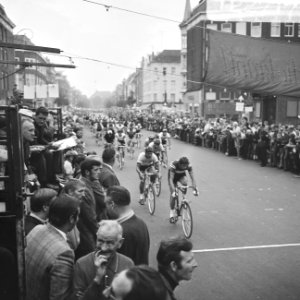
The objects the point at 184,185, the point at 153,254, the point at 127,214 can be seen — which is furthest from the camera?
the point at 184,185

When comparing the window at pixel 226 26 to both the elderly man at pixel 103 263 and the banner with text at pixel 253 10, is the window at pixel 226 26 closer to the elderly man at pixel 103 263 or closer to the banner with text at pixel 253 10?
the banner with text at pixel 253 10

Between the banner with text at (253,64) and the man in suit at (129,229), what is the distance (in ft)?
11.5

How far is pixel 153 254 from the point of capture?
7.15m

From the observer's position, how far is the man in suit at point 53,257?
3.01m

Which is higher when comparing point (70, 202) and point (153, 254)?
point (70, 202)

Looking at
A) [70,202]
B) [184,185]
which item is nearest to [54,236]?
[70,202]

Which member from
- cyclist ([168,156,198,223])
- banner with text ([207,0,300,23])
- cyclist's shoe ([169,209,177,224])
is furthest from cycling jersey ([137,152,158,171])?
banner with text ([207,0,300,23])

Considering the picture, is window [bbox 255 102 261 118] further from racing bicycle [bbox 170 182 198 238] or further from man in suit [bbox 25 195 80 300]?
man in suit [bbox 25 195 80 300]

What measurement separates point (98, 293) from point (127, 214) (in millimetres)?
1419

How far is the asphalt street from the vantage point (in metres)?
5.79

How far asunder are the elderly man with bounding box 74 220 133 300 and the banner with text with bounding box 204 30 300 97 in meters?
4.37

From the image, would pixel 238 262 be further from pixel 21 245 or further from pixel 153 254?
pixel 21 245

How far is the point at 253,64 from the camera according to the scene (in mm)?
6715

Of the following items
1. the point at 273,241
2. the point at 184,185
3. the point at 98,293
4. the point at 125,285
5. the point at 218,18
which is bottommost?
the point at 273,241
